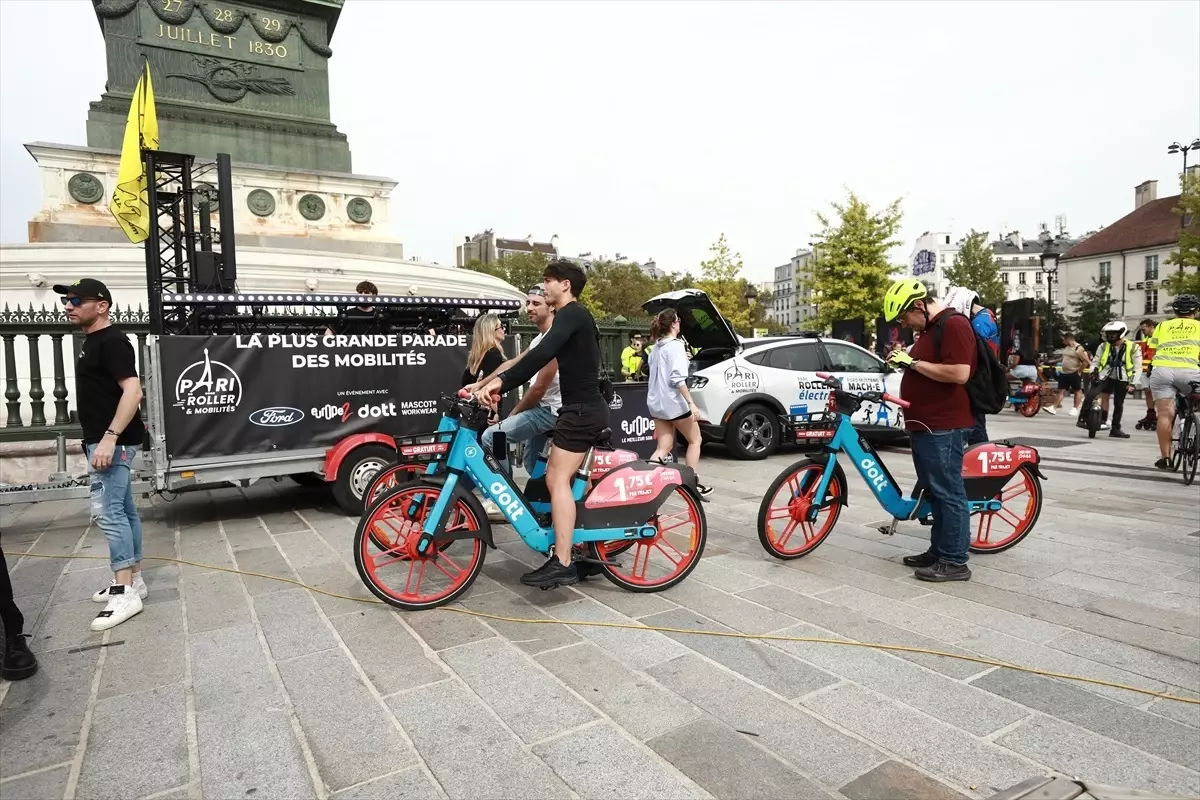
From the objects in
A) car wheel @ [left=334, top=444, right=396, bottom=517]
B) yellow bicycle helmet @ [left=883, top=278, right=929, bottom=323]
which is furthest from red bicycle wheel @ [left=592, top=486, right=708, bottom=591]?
car wheel @ [left=334, top=444, right=396, bottom=517]

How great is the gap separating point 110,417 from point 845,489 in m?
4.83

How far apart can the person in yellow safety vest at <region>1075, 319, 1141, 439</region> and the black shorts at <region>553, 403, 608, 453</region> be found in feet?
36.2

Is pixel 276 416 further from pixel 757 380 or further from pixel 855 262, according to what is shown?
pixel 855 262

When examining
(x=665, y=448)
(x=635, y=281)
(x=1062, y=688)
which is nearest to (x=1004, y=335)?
(x=665, y=448)

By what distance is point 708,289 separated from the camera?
36625 millimetres

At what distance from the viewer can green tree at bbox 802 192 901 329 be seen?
32.9 m

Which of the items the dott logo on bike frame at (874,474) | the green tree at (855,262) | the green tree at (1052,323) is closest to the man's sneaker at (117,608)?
the dott logo on bike frame at (874,474)

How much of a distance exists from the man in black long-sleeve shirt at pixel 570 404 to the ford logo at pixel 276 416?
11.6 feet

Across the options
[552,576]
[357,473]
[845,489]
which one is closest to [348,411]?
[357,473]

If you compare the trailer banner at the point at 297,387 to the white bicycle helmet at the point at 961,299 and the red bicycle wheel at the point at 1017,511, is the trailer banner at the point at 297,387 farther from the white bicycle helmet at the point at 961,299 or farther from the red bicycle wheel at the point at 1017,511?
the red bicycle wheel at the point at 1017,511

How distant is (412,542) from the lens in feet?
13.6

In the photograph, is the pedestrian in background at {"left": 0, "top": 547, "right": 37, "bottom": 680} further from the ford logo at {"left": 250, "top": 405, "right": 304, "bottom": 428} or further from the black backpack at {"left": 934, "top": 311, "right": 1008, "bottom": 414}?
the black backpack at {"left": 934, "top": 311, "right": 1008, "bottom": 414}

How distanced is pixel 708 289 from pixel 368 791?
35427 millimetres

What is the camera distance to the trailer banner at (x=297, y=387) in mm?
6320
